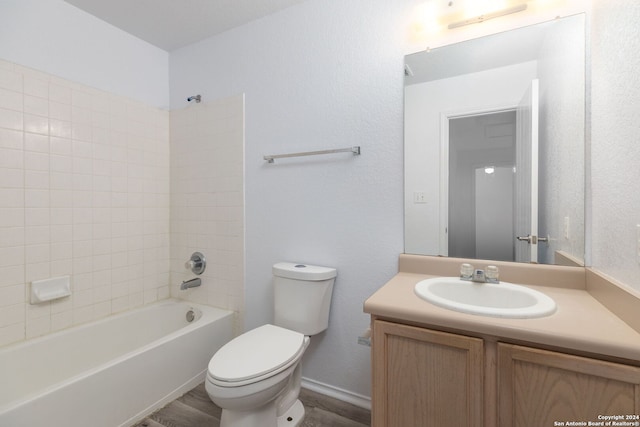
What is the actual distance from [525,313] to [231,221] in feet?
5.68

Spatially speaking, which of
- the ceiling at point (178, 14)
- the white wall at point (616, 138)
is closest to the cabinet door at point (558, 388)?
the white wall at point (616, 138)

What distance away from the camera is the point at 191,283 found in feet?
6.93

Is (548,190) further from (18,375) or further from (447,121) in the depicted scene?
(18,375)

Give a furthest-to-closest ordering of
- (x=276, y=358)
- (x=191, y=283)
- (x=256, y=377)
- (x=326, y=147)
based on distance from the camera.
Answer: (x=191, y=283)
(x=326, y=147)
(x=276, y=358)
(x=256, y=377)

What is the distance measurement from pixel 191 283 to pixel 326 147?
55.2 inches

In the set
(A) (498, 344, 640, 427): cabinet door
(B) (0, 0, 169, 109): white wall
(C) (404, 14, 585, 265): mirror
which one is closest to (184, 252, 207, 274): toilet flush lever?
(B) (0, 0, 169, 109): white wall

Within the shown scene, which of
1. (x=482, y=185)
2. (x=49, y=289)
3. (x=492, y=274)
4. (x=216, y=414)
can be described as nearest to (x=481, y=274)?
(x=492, y=274)

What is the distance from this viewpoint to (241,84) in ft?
6.55

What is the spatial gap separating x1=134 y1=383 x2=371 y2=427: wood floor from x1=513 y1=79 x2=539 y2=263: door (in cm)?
116

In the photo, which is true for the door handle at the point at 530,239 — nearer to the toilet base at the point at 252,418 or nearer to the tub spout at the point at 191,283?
the toilet base at the point at 252,418

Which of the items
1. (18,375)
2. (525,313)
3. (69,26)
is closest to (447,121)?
(525,313)

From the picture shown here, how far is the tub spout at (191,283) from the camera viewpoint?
2.08 metres

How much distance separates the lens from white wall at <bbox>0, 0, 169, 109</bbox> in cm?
155

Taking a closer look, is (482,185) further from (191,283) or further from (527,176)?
(191,283)
